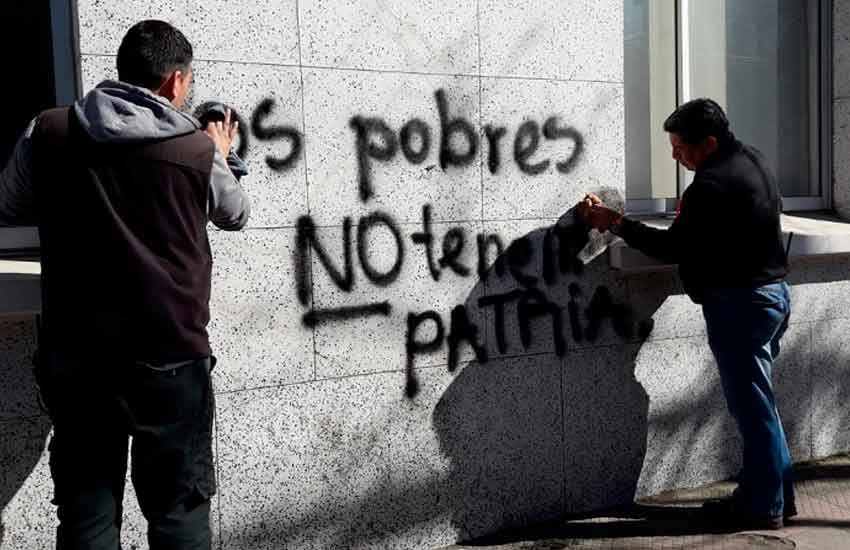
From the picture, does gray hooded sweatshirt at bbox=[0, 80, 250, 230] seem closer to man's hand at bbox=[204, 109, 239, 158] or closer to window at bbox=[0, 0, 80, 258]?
man's hand at bbox=[204, 109, 239, 158]

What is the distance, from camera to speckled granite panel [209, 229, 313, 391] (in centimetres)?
379

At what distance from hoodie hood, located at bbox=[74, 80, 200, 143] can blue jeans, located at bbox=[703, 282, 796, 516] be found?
2.53 metres

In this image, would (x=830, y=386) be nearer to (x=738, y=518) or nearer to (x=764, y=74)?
(x=738, y=518)

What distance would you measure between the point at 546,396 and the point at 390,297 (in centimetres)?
92

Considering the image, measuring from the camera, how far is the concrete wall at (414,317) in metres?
3.82

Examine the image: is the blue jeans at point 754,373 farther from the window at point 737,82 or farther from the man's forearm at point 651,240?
the window at point 737,82

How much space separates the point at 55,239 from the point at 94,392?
422 millimetres

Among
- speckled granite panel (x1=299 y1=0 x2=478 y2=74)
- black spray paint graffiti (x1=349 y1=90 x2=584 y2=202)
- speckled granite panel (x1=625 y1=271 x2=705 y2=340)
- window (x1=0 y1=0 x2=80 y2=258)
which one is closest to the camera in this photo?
window (x1=0 y1=0 x2=80 y2=258)

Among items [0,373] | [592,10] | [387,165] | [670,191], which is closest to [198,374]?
[0,373]

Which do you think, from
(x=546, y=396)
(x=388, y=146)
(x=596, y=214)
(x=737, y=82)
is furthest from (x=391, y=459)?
(x=737, y=82)

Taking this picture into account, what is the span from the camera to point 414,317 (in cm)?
429

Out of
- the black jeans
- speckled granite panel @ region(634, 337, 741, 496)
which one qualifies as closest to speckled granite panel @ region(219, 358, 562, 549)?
speckled granite panel @ region(634, 337, 741, 496)

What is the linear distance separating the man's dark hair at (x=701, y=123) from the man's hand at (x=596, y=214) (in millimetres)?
454

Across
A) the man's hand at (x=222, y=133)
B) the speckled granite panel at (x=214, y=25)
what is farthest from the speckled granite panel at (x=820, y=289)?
the man's hand at (x=222, y=133)
